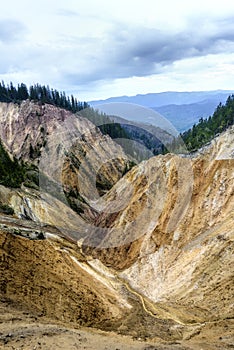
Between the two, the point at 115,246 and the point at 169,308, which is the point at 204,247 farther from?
the point at 115,246

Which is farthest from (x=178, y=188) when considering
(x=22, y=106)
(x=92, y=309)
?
(x=22, y=106)

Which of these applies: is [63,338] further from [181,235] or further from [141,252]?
[141,252]

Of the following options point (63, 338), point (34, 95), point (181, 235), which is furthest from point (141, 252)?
point (34, 95)

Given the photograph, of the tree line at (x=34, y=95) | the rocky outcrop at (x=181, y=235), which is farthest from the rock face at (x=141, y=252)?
the tree line at (x=34, y=95)

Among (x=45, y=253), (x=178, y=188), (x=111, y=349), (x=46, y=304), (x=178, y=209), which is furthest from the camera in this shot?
(x=178, y=188)

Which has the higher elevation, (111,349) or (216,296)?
(111,349)

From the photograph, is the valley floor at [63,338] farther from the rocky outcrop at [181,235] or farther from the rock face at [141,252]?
the rocky outcrop at [181,235]

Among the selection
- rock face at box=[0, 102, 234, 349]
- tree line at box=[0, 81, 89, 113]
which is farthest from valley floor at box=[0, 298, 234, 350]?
tree line at box=[0, 81, 89, 113]

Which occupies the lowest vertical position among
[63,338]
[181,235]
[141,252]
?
[141,252]
